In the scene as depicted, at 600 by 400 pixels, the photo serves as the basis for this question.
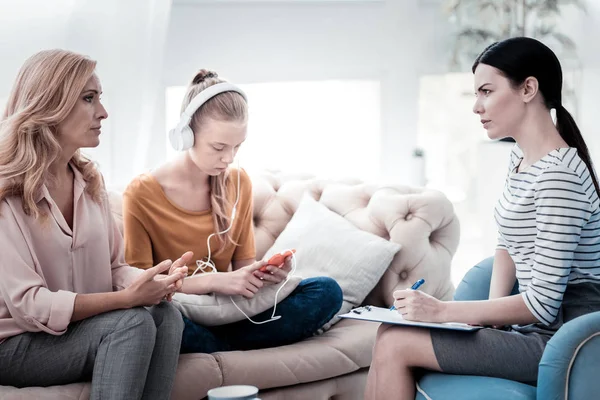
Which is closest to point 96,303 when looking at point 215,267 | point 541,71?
point 215,267

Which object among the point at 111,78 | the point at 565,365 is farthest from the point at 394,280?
the point at 111,78

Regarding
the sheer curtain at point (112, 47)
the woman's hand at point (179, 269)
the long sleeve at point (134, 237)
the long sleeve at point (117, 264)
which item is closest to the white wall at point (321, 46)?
the sheer curtain at point (112, 47)

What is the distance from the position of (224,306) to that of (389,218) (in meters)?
0.72

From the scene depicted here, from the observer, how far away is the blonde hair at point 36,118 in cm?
184

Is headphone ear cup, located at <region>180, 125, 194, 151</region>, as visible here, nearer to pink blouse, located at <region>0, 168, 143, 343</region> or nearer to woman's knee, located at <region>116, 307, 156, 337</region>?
pink blouse, located at <region>0, 168, 143, 343</region>

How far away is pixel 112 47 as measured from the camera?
3.10 metres

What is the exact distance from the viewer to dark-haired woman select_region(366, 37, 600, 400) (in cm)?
170

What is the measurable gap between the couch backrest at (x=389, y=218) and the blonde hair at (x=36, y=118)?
2.26 ft

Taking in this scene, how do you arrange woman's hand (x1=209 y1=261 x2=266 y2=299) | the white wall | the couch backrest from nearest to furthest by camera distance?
woman's hand (x1=209 y1=261 x2=266 y2=299) → the couch backrest → the white wall

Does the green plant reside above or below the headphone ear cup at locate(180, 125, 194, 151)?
above

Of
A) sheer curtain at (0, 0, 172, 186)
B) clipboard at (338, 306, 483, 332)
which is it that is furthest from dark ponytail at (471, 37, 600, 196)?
sheer curtain at (0, 0, 172, 186)

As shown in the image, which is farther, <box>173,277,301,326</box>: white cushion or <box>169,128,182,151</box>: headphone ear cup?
<box>169,128,182,151</box>: headphone ear cup

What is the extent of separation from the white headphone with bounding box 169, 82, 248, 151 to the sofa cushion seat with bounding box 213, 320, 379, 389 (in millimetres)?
636

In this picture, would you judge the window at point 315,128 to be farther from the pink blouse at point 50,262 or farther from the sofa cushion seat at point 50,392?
the sofa cushion seat at point 50,392
